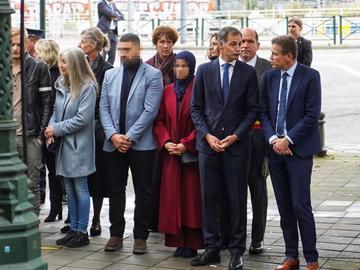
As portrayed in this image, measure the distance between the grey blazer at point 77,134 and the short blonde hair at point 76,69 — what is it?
54 millimetres

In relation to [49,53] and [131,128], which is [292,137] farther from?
[49,53]

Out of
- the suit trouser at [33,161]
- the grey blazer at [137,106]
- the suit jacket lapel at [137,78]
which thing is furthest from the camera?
the suit trouser at [33,161]

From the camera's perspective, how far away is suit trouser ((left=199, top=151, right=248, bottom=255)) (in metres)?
7.66

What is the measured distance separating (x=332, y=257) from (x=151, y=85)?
2.28 meters

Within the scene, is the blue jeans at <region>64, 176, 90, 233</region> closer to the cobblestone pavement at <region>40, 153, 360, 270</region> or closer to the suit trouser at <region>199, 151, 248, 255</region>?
the cobblestone pavement at <region>40, 153, 360, 270</region>

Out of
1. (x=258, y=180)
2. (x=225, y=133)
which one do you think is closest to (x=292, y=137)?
(x=225, y=133)

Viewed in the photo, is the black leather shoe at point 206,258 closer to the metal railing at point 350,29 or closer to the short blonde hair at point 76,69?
the short blonde hair at point 76,69

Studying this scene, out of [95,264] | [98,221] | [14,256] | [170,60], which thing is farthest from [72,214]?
[14,256]

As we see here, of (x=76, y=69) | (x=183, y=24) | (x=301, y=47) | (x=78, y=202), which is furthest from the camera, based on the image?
(x=183, y=24)

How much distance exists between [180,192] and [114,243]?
0.83m

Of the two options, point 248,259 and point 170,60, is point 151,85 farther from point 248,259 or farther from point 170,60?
point 248,259

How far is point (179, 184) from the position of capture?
809 centimetres

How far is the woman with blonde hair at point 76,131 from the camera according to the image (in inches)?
338

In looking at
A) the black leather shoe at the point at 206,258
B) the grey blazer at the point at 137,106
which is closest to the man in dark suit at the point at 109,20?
the grey blazer at the point at 137,106
